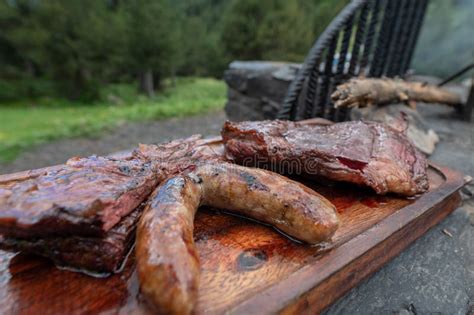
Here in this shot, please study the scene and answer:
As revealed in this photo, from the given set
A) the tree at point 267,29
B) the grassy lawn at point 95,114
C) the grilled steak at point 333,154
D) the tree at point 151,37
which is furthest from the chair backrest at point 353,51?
the tree at point 151,37

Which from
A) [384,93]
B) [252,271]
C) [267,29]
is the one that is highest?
[267,29]

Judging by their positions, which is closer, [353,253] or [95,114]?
[353,253]

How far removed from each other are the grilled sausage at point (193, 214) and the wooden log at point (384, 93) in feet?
4.64

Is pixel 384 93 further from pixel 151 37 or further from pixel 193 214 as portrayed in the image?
pixel 151 37

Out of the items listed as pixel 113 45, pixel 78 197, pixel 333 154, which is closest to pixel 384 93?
pixel 333 154

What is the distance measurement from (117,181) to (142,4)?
17295 mm

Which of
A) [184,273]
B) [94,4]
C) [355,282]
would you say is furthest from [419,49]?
[94,4]

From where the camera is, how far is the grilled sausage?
0.88 meters

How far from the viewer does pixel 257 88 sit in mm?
5102

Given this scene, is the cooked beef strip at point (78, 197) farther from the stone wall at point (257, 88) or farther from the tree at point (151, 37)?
the tree at point (151, 37)

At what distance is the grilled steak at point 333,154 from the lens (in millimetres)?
1548

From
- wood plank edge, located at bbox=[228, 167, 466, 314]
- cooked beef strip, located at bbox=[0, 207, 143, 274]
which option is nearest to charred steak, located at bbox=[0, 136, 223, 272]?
cooked beef strip, located at bbox=[0, 207, 143, 274]

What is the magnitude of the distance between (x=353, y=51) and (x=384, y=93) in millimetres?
529

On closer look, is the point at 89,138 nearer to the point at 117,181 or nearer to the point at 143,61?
the point at 117,181
